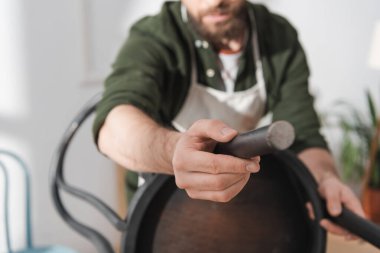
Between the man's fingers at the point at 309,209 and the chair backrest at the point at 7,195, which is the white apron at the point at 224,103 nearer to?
the man's fingers at the point at 309,209

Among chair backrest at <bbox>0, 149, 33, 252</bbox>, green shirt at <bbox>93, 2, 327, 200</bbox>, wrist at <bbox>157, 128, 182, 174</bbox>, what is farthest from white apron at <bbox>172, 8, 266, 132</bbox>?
chair backrest at <bbox>0, 149, 33, 252</bbox>

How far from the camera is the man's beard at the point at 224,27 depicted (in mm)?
999

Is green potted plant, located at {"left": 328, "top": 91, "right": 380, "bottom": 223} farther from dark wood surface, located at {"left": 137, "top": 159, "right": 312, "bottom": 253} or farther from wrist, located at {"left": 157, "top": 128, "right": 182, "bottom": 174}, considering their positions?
wrist, located at {"left": 157, "top": 128, "right": 182, "bottom": 174}

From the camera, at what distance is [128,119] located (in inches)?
30.0

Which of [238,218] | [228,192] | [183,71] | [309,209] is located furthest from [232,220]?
[183,71]

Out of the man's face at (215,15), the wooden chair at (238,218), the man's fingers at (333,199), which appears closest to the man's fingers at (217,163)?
the wooden chair at (238,218)

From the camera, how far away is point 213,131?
442mm

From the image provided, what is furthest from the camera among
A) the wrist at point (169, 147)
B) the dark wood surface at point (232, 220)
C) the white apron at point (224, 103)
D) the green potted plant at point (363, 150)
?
the green potted plant at point (363, 150)

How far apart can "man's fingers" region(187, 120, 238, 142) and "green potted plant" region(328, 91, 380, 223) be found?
1.86m

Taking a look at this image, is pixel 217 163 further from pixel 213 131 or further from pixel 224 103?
pixel 224 103

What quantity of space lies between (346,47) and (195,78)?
1.66m

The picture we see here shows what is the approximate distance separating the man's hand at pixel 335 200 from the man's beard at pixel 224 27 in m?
0.39

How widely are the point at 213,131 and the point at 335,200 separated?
1.26 ft

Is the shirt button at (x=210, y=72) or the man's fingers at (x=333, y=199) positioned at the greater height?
the shirt button at (x=210, y=72)
